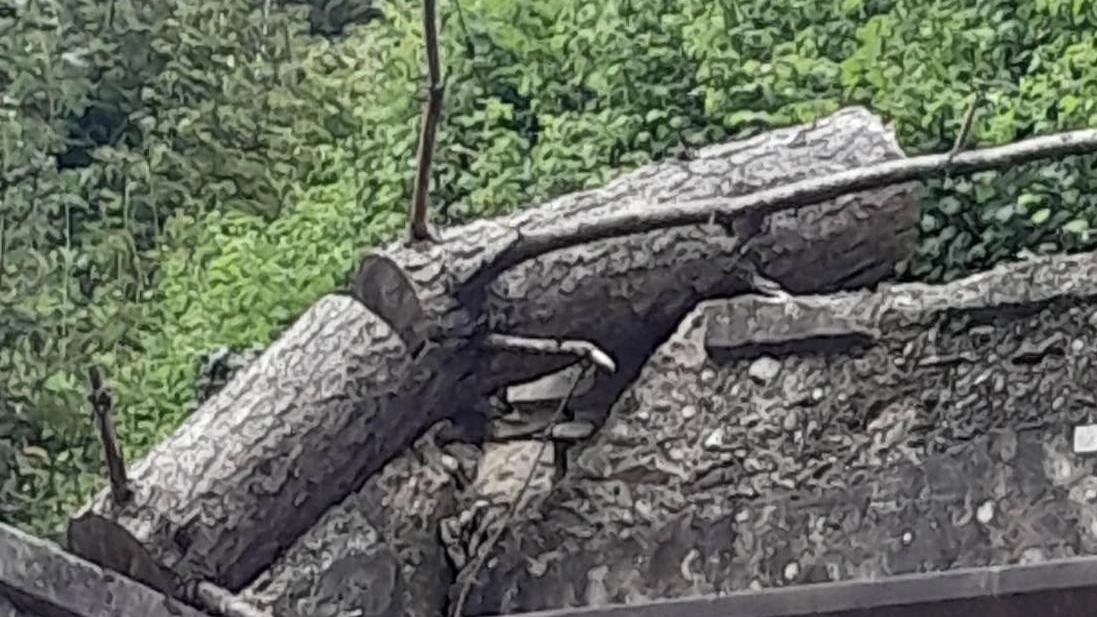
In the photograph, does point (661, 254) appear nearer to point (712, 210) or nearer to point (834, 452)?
point (712, 210)

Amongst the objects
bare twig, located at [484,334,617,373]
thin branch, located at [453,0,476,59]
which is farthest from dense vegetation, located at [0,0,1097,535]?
bare twig, located at [484,334,617,373]

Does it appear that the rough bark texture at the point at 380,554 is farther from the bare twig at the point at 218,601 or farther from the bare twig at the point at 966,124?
the bare twig at the point at 966,124

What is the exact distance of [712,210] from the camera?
1.66 metres

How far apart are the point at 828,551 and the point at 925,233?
25 cm

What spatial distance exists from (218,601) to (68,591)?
0.35 feet

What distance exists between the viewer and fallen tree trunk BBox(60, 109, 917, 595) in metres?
1.58

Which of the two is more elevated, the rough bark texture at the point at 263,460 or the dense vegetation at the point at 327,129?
the dense vegetation at the point at 327,129

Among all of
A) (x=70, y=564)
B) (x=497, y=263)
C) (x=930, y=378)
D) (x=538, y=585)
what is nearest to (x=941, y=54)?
(x=930, y=378)

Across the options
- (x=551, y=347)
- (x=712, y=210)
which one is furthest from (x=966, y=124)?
(x=551, y=347)

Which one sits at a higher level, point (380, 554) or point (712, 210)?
point (712, 210)

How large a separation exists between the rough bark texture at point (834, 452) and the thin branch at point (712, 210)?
7cm

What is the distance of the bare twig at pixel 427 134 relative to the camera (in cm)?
165

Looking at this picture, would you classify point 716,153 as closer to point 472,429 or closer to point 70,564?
point 472,429

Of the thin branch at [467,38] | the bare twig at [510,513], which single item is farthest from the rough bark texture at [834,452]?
the thin branch at [467,38]
